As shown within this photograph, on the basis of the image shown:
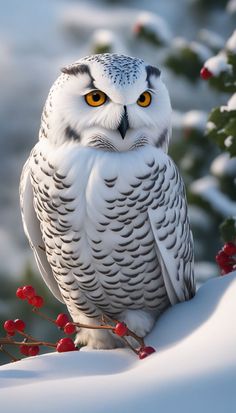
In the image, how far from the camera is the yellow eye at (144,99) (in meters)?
1.62

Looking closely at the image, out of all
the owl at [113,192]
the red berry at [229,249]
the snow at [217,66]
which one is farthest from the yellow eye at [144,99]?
the red berry at [229,249]

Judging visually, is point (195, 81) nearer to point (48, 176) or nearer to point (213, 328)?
point (48, 176)

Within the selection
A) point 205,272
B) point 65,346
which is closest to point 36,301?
point 65,346

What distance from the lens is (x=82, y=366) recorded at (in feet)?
4.77

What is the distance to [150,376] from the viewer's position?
1269 millimetres

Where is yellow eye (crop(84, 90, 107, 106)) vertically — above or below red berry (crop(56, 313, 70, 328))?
above

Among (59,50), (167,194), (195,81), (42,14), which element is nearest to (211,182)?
(195,81)

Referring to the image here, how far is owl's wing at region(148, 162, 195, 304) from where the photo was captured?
1716mm

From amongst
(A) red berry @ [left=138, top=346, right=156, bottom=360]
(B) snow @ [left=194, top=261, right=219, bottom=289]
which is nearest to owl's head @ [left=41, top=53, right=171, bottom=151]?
(A) red berry @ [left=138, top=346, right=156, bottom=360]

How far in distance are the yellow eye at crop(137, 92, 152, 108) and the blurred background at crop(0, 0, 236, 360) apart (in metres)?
0.89

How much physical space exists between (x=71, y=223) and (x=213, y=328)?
17.3 inches

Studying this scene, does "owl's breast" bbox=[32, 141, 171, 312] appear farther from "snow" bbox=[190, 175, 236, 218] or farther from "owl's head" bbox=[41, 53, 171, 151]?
"snow" bbox=[190, 175, 236, 218]

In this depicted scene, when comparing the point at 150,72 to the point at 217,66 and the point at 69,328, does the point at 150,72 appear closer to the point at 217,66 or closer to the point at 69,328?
the point at 217,66

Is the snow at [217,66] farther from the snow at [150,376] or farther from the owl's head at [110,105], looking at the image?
the snow at [150,376]
